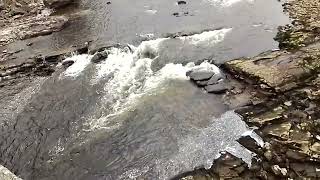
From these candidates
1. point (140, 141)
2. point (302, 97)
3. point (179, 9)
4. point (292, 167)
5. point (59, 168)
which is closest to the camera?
point (292, 167)

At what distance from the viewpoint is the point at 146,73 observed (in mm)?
19484

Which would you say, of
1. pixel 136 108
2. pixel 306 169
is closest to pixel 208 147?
pixel 306 169

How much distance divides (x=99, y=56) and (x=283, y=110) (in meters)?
10.3

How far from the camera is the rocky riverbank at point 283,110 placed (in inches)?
509

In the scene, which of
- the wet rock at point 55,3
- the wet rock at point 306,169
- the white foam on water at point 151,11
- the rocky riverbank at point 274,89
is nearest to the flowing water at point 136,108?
the rocky riverbank at point 274,89

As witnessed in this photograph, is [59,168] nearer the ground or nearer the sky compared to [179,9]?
nearer the ground

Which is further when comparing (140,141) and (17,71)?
(17,71)

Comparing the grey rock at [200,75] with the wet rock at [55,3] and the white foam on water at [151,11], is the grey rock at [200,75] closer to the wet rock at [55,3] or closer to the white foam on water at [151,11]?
the white foam on water at [151,11]

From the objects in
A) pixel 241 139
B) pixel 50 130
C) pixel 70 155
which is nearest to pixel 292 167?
pixel 241 139

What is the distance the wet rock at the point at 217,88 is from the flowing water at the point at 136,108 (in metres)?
0.29

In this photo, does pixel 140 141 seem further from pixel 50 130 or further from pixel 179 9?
pixel 179 9

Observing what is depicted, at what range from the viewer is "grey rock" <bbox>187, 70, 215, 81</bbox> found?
18.3 m

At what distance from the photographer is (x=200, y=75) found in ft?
60.6

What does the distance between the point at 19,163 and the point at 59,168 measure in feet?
5.56
